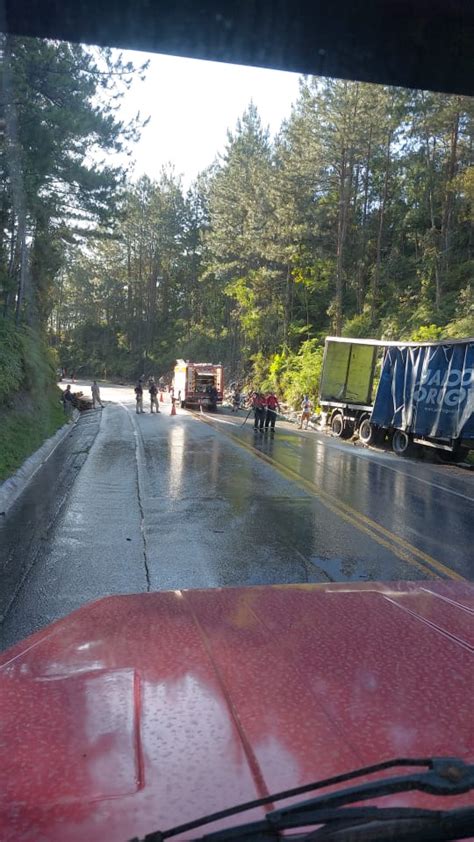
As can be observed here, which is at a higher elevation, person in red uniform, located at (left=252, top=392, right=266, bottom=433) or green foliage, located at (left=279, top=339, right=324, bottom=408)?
green foliage, located at (left=279, top=339, right=324, bottom=408)

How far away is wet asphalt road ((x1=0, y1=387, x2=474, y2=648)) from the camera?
7031 mm

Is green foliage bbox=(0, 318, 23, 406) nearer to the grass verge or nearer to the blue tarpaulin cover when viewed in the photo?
the grass verge

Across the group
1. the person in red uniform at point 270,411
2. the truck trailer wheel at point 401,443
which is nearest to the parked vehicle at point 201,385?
the person in red uniform at point 270,411

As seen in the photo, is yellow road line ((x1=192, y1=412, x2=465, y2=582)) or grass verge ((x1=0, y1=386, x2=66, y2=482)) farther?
grass verge ((x1=0, y1=386, x2=66, y2=482))

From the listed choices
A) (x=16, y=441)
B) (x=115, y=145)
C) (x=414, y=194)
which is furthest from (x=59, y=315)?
(x=16, y=441)

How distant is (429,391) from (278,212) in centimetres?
2780

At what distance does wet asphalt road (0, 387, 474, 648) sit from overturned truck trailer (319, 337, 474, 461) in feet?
5.69

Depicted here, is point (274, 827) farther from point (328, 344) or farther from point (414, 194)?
point (414, 194)

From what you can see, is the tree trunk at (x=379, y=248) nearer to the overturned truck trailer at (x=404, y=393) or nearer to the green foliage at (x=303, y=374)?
the green foliage at (x=303, y=374)

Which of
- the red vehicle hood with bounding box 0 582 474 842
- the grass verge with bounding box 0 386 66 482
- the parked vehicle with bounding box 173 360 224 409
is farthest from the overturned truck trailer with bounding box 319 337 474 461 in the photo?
the red vehicle hood with bounding box 0 582 474 842

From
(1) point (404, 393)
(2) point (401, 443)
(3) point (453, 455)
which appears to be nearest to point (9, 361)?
(1) point (404, 393)

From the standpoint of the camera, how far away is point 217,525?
31.6ft

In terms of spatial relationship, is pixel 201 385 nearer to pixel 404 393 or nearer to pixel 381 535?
pixel 404 393

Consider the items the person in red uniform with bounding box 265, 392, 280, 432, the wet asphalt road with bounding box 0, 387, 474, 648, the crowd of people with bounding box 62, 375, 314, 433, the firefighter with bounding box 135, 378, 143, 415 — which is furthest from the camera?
the firefighter with bounding box 135, 378, 143, 415
